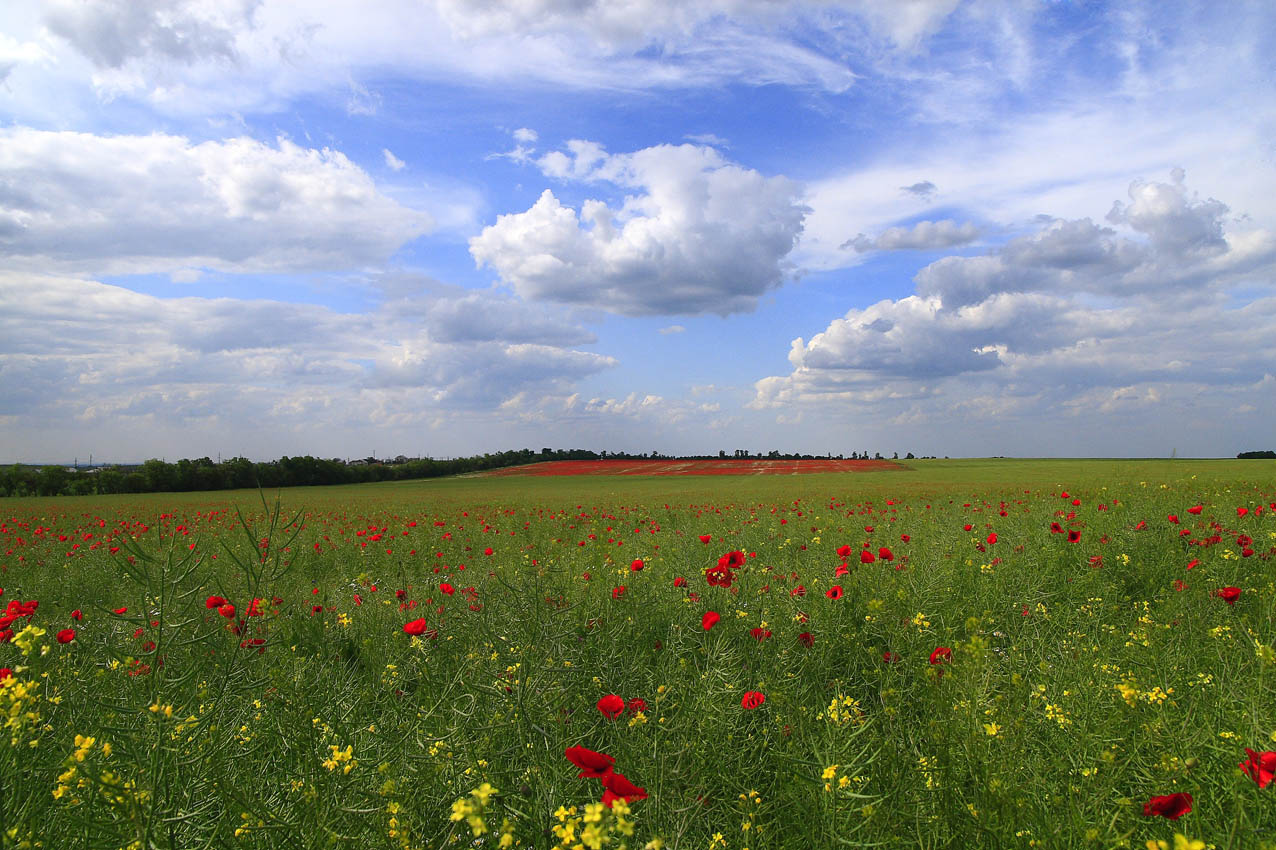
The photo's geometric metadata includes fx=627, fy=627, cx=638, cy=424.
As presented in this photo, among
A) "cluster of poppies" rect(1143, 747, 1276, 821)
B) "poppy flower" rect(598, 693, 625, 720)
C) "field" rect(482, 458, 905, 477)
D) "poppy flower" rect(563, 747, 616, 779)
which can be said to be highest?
"poppy flower" rect(563, 747, 616, 779)


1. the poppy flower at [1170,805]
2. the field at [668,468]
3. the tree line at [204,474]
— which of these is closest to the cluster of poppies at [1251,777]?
the poppy flower at [1170,805]

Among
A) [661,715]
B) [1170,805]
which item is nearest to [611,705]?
[661,715]

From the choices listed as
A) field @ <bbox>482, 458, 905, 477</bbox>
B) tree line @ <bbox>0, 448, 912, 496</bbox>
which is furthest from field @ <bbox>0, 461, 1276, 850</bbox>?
field @ <bbox>482, 458, 905, 477</bbox>

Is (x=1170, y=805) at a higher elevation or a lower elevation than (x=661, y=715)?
higher

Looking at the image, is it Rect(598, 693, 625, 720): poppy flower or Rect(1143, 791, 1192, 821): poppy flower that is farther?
Rect(598, 693, 625, 720): poppy flower

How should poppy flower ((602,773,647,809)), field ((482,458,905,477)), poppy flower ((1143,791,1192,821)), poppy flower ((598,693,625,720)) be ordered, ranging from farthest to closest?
field ((482,458,905,477)) < poppy flower ((598,693,625,720)) < poppy flower ((1143,791,1192,821)) < poppy flower ((602,773,647,809))

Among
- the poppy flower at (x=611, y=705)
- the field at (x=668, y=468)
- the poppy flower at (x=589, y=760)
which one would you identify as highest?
the poppy flower at (x=589, y=760)

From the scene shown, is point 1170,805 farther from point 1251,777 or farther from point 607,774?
point 607,774

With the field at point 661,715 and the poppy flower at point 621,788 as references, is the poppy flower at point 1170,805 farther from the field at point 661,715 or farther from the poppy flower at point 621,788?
the poppy flower at point 621,788

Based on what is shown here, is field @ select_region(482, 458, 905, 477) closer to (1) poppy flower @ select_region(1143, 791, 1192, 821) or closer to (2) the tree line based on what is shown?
(2) the tree line

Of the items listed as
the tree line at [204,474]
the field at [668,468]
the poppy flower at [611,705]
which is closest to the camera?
the poppy flower at [611,705]

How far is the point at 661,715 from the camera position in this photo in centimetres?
312

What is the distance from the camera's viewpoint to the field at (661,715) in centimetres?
198

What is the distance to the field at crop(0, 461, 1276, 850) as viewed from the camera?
1.98 metres
